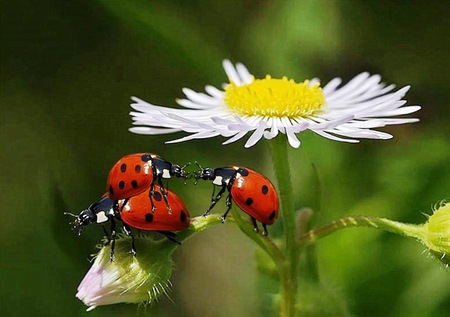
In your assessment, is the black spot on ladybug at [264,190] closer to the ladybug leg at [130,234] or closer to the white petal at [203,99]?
the ladybug leg at [130,234]

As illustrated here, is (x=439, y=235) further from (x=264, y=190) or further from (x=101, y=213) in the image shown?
(x=101, y=213)

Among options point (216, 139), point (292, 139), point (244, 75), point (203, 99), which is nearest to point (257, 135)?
point (292, 139)

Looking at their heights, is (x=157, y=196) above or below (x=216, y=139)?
below

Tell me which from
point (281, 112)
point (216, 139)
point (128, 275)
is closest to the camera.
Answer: point (128, 275)

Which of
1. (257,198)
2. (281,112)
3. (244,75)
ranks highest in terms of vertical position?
(244,75)

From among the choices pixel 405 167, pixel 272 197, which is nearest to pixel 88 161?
pixel 405 167

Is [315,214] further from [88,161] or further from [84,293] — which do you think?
[88,161]

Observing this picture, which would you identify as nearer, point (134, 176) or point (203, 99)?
point (134, 176)
